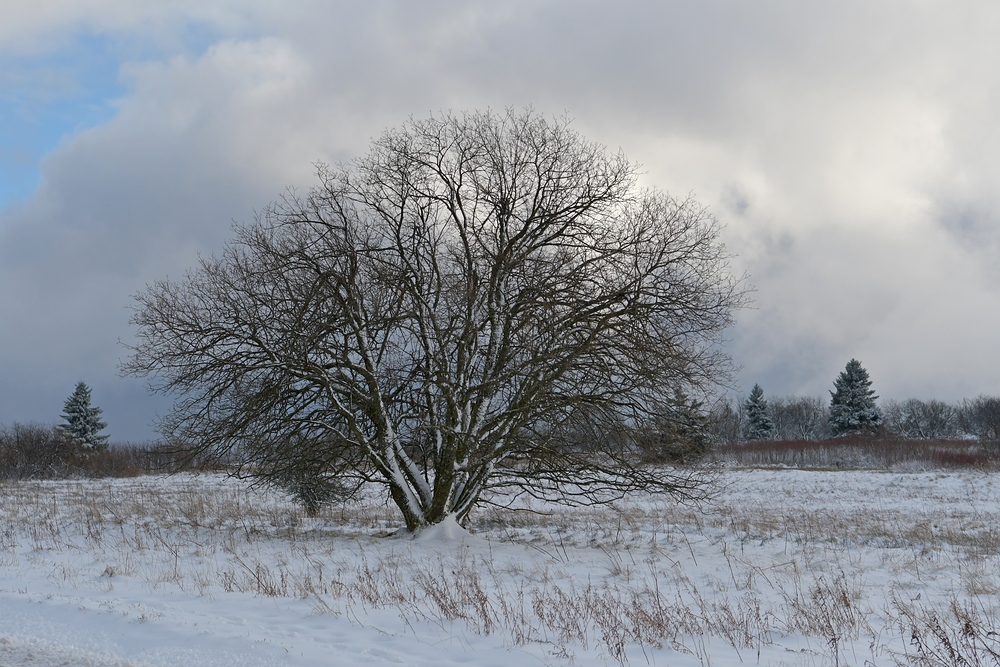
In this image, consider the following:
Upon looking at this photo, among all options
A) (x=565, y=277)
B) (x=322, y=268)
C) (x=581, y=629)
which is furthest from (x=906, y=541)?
(x=322, y=268)

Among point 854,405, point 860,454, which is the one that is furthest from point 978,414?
point 860,454

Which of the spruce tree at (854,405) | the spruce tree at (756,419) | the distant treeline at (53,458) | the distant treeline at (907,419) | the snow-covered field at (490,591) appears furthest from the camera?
the distant treeline at (907,419)

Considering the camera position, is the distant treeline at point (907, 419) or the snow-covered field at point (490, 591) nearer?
the snow-covered field at point (490, 591)

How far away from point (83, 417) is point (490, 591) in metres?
57.8

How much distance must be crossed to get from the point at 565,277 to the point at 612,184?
2.08m

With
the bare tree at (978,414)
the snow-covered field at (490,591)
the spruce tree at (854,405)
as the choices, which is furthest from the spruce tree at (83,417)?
the bare tree at (978,414)

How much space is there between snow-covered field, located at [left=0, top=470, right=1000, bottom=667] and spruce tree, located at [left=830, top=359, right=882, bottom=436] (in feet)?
204

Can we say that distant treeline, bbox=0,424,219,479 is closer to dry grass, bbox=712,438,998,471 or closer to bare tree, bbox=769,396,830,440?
dry grass, bbox=712,438,998,471

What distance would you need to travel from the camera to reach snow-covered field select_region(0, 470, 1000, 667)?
5613 millimetres

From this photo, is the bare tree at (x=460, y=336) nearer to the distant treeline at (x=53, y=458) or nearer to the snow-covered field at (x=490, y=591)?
the snow-covered field at (x=490, y=591)

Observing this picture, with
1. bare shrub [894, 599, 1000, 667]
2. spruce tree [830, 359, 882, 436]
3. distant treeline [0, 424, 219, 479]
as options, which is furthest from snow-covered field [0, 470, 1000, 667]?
spruce tree [830, 359, 882, 436]

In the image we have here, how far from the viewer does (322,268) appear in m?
11.9

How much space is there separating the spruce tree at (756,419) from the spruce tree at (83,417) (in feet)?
216

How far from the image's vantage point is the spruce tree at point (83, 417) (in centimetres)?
5484
